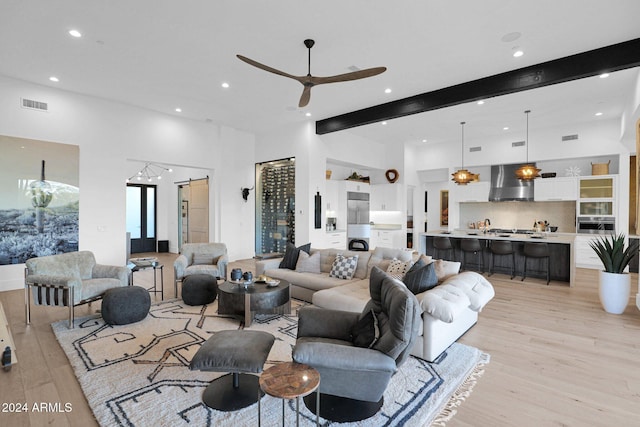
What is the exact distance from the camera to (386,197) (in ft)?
32.6

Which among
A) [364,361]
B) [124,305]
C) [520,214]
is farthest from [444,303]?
[520,214]

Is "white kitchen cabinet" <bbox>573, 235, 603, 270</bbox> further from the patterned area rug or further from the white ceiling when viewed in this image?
the patterned area rug

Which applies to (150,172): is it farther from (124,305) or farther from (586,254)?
Answer: (586,254)

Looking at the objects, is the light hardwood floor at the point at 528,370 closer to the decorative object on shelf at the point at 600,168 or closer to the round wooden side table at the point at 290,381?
the round wooden side table at the point at 290,381

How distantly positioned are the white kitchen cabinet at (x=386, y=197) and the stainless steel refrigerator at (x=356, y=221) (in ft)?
2.27

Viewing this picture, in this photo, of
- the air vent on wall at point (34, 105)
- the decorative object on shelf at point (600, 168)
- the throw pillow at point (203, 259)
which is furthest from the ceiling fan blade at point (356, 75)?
the decorative object on shelf at point (600, 168)

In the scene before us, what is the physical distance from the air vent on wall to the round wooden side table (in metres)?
6.79

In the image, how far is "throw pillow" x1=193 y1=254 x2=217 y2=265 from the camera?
5656mm

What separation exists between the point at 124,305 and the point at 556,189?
9.52 meters

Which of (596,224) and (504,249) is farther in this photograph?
(596,224)

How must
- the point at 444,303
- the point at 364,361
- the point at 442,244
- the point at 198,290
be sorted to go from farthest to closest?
the point at 442,244, the point at 198,290, the point at 444,303, the point at 364,361

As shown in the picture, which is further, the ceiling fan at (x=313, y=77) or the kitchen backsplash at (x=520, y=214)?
the kitchen backsplash at (x=520, y=214)

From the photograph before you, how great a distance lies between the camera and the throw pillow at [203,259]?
566 centimetres

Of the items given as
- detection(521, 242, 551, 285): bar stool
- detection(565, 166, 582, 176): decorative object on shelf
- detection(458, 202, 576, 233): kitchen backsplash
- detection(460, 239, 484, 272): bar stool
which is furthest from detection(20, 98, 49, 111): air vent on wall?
detection(565, 166, 582, 176): decorative object on shelf
